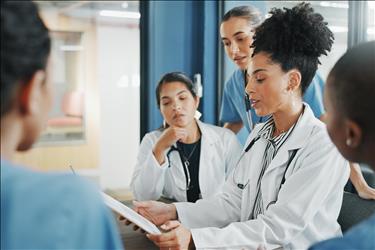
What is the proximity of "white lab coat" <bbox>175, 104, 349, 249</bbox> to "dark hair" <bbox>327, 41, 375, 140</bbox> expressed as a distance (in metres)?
0.47

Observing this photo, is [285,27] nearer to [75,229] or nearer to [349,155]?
[349,155]

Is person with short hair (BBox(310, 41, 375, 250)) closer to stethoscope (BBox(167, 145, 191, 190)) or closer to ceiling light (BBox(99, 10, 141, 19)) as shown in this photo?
stethoscope (BBox(167, 145, 191, 190))

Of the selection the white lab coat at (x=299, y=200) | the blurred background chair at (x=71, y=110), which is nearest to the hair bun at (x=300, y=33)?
the white lab coat at (x=299, y=200)

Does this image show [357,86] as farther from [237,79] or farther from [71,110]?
[71,110]

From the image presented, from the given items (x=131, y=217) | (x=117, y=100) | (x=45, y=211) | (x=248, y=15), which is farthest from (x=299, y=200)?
(x=117, y=100)

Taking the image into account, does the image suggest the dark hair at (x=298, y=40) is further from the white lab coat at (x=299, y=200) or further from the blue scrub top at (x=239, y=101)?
the blue scrub top at (x=239, y=101)

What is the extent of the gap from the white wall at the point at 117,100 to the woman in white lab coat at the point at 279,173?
2591 mm

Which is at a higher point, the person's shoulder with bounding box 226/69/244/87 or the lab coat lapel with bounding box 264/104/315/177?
the person's shoulder with bounding box 226/69/244/87

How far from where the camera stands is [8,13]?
546mm

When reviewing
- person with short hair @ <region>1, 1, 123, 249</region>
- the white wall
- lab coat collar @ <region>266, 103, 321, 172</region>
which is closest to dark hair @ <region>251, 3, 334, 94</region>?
lab coat collar @ <region>266, 103, 321, 172</region>

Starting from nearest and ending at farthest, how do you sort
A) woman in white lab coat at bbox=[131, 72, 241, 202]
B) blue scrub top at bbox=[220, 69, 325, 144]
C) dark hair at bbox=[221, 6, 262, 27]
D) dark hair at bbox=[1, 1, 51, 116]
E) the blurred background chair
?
1. dark hair at bbox=[1, 1, 51, 116]
2. blue scrub top at bbox=[220, 69, 325, 144]
3. woman in white lab coat at bbox=[131, 72, 241, 202]
4. dark hair at bbox=[221, 6, 262, 27]
5. the blurred background chair

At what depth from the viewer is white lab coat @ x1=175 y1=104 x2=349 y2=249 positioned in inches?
47.3

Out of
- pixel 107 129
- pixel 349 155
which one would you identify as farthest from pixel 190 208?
pixel 107 129

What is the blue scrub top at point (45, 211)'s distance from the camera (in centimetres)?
54
